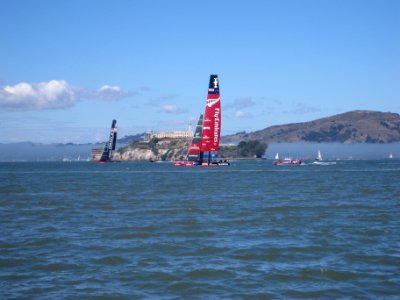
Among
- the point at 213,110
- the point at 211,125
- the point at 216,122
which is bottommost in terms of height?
the point at 211,125

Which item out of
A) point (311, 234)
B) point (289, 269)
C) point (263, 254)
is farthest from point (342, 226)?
Result: point (289, 269)

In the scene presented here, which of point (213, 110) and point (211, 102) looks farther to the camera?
point (213, 110)

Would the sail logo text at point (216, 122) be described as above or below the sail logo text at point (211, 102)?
below

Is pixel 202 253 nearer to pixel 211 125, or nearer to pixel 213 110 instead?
pixel 213 110

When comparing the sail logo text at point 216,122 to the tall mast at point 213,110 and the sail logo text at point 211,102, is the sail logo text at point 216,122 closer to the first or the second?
the tall mast at point 213,110

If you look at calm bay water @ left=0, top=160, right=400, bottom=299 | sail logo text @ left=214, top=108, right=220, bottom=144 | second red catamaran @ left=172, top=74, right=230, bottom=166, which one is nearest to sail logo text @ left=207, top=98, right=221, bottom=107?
second red catamaran @ left=172, top=74, right=230, bottom=166

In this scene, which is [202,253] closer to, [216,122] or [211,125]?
[216,122]

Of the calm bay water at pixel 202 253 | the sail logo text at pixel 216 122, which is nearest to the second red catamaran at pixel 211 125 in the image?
the sail logo text at pixel 216 122

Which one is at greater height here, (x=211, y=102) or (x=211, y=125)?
(x=211, y=102)

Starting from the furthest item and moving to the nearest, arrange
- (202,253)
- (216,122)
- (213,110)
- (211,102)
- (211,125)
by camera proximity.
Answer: (211,125), (216,122), (213,110), (211,102), (202,253)

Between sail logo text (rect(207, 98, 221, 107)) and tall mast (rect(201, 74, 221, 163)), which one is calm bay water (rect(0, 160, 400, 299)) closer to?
sail logo text (rect(207, 98, 221, 107))

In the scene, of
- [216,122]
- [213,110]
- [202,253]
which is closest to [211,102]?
[213,110]

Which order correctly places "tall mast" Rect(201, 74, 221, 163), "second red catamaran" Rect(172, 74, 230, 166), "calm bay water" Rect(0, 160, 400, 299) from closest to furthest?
"calm bay water" Rect(0, 160, 400, 299)
"tall mast" Rect(201, 74, 221, 163)
"second red catamaran" Rect(172, 74, 230, 166)

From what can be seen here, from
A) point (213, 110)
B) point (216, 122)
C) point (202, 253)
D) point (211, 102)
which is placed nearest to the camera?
point (202, 253)
